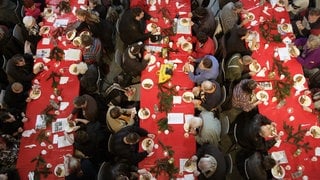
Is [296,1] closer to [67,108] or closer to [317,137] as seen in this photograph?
[317,137]

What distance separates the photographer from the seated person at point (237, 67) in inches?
280

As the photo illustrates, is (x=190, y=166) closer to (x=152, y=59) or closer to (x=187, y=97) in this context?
(x=187, y=97)

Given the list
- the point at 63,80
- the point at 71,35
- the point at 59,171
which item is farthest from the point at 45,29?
the point at 59,171

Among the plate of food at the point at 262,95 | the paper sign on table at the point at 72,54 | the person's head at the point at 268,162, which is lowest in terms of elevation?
the person's head at the point at 268,162

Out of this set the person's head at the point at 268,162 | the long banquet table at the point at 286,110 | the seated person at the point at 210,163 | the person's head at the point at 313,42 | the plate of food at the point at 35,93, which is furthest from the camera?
the person's head at the point at 313,42

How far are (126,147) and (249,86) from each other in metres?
2.48

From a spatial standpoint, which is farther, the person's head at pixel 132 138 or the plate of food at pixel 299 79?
the plate of food at pixel 299 79

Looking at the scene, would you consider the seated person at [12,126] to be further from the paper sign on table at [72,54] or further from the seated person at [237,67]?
the seated person at [237,67]

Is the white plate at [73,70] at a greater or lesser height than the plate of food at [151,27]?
lesser

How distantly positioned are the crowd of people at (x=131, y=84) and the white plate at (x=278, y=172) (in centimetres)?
14

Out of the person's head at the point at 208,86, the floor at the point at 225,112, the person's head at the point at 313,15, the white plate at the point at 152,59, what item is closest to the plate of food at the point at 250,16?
the person's head at the point at 313,15

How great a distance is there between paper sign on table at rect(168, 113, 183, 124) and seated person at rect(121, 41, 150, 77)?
1164 mm

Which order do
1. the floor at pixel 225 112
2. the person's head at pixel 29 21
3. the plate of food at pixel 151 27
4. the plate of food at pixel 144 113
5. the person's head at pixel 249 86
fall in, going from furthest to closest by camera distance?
the plate of food at pixel 151 27 → the person's head at pixel 29 21 → the floor at pixel 225 112 → the plate of food at pixel 144 113 → the person's head at pixel 249 86

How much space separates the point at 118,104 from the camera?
23.9ft
